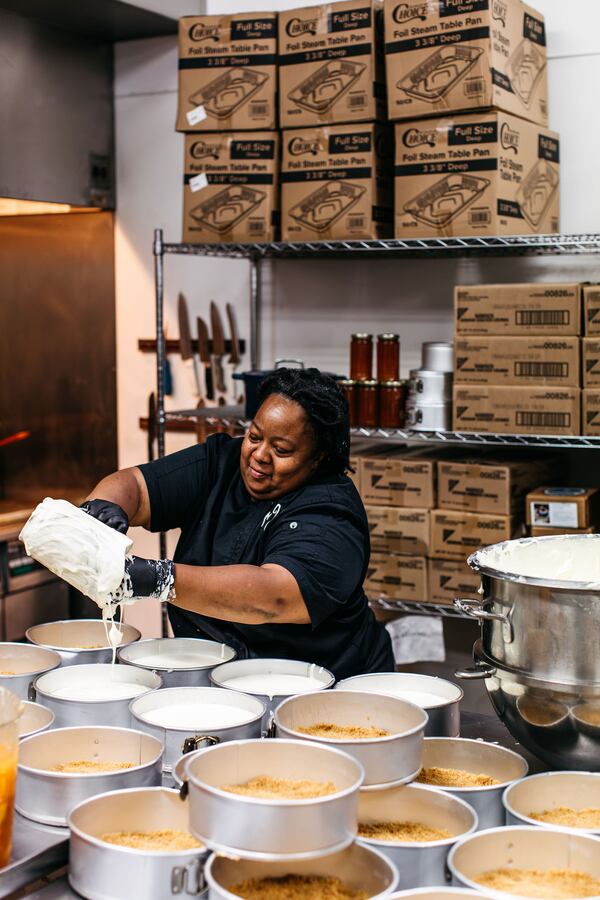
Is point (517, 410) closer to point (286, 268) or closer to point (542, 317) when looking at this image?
point (542, 317)

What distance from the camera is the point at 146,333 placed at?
13.7 feet

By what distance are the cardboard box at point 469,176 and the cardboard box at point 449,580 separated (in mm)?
986

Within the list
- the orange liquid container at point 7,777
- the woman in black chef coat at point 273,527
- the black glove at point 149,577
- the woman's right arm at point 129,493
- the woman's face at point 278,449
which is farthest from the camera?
the woman's right arm at point 129,493

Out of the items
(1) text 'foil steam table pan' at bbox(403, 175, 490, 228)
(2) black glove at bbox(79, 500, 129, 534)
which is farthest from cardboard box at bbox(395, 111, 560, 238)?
(2) black glove at bbox(79, 500, 129, 534)

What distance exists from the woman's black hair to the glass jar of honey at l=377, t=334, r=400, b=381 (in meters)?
1.13

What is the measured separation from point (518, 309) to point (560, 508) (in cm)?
58

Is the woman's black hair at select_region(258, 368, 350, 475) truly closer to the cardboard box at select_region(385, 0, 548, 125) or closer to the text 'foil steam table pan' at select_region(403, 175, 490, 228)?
the text 'foil steam table pan' at select_region(403, 175, 490, 228)

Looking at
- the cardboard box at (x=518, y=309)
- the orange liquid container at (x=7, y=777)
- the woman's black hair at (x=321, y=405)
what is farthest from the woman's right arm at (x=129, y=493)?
the cardboard box at (x=518, y=309)

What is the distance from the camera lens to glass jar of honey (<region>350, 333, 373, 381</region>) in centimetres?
329

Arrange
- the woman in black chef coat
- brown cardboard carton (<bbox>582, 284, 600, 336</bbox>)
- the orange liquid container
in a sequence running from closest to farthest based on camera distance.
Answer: the orange liquid container → the woman in black chef coat → brown cardboard carton (<bbox>582, 284, 600, 336</bbox>)

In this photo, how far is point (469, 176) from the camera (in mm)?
2949

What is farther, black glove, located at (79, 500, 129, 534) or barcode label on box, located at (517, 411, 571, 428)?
barcode label on box, located at (517, 411, 571, 428)

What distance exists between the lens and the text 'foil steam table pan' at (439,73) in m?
2.89

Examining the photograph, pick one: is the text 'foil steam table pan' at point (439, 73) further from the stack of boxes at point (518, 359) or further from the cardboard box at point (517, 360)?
the cardboard box at point (517, 360)
